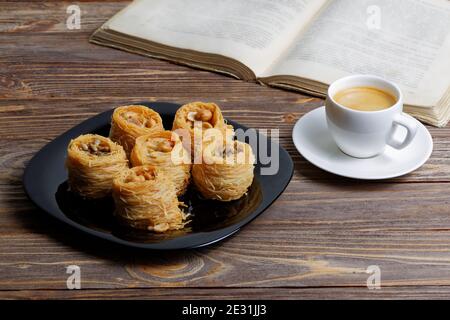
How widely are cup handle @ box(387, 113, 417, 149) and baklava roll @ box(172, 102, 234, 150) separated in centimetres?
25

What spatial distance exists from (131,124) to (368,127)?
1.16 feet

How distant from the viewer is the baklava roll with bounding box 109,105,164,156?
1.11 metres

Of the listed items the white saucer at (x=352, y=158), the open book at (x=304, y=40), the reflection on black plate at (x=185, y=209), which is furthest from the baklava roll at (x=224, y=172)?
the open book at (x=304, y=40)

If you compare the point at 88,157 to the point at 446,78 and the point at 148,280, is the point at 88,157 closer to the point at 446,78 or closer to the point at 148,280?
the point at 148,280

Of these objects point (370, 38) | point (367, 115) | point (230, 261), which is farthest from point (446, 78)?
point (230, 261)

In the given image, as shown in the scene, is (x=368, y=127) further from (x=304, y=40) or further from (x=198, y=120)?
(x=304, y=40)

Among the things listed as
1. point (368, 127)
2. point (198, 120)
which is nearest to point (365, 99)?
point (368, 127)

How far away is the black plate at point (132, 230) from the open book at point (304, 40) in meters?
0.28

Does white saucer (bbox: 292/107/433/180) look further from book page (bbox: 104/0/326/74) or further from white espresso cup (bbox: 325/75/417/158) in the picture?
book page (bbox: 104/0/326/74)

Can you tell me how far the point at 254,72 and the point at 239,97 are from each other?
6cm

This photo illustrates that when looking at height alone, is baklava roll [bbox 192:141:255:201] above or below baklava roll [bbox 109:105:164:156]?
below

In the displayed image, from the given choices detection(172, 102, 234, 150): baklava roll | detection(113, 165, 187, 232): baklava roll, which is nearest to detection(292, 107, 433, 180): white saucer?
detection(172, 102, 234, 150): baklava roll

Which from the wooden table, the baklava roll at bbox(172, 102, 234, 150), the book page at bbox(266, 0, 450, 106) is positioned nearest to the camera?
the wooden table

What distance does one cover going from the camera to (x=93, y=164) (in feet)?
3.37
